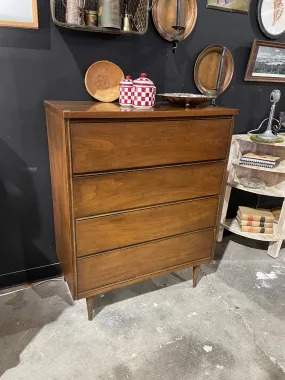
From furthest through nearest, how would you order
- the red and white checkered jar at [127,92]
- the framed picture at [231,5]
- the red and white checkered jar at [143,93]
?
the framed picture at [231,5] → the red and white checkered jar at [127,92] → the red and white checkered jar at [143,93]

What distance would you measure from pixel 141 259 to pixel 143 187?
0.46 metres

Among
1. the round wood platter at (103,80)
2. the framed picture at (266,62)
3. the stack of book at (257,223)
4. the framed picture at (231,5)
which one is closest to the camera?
the round wood platter at (103,80)

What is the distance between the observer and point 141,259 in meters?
1.71

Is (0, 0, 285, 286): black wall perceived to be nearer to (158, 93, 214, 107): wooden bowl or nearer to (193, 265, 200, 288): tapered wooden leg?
(158, 93, 214, 107): wooden bowl

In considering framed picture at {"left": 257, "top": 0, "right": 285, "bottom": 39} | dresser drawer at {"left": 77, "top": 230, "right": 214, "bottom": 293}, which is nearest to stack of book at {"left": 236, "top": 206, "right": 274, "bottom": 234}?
dresser drawer at {"left": 77, "top": 230, "right": 214, "bottom": 293}

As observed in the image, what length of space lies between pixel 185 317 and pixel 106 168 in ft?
3.63

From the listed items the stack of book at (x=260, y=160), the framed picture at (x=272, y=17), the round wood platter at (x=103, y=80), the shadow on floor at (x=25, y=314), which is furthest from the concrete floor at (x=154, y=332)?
the framed picture at (x=272, y=17)

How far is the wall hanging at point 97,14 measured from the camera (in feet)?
5.14

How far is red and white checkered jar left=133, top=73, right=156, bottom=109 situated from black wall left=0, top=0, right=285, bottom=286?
1.50 feet

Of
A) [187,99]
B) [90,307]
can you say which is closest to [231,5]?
A: [187,99]

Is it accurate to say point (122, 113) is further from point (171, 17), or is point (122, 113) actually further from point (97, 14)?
point (171, 17)

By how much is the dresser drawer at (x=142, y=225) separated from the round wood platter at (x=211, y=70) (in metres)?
0.90

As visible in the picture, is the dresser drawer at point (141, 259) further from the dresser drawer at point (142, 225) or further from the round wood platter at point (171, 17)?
the round wood platter at point (171, 17)

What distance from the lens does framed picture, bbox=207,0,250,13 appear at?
6.46 feet
